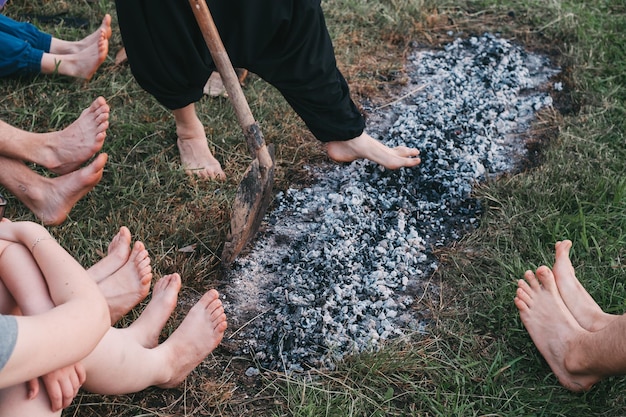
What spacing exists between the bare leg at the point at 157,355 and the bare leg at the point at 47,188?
0.74 meters

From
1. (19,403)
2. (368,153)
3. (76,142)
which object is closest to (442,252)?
(368,153)

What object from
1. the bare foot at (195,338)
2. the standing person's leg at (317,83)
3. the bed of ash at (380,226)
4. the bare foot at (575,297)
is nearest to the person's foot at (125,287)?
the bare foot at (195,338)

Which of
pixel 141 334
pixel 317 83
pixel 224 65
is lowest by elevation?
pixel 141 334

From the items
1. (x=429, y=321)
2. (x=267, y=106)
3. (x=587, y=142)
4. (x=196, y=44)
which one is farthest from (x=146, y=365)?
(x=587, y=142)

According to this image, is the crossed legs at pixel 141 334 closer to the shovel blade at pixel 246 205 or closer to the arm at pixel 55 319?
the arm at pixel 55 319

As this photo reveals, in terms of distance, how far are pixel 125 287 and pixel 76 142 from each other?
2.65ft

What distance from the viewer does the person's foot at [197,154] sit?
3.27m

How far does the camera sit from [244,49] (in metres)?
2.79

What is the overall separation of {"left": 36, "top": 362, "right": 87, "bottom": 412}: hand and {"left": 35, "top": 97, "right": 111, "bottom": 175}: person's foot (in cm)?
121

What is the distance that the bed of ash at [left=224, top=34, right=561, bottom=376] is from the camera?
264cm

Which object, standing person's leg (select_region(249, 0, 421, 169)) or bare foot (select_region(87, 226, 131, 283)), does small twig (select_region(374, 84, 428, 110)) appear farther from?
bare foot (select_region(87, 226, 131, 283))

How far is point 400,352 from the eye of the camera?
8.33ft

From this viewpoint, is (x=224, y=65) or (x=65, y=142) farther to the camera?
(x=65, y=142)

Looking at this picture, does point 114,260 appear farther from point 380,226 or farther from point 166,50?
point 380,226
